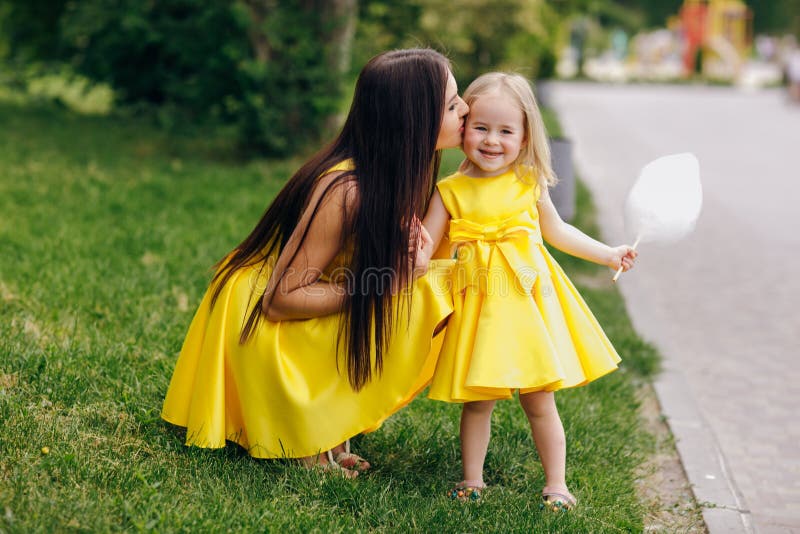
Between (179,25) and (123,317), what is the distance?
5.29 meters

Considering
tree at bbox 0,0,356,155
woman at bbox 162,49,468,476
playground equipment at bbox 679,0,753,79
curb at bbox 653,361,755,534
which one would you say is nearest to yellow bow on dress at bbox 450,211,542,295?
woman at bbox 162,49,468,476

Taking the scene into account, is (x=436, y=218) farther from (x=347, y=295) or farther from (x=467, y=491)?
(x=467, y=491)

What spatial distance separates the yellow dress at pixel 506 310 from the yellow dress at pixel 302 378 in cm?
10

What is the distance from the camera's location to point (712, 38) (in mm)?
36719

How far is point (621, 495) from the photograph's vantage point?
339 cm

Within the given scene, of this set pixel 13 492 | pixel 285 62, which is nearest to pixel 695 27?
pixel 285 62

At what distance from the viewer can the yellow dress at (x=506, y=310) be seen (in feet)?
9.78

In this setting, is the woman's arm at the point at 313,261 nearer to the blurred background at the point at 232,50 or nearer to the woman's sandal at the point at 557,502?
the woman's sandal at the point at 557,502

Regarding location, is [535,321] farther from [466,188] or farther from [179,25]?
[179,25]

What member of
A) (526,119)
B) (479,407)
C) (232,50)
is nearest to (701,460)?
(479,407)

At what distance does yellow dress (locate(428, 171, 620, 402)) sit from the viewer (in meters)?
2.98

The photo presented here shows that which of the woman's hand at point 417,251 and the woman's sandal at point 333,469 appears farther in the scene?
the woman's sandal at point 333,469

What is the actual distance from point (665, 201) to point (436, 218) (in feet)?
2.51

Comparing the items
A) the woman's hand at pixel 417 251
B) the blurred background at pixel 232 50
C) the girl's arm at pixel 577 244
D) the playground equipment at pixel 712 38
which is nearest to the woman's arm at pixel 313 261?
the woman's hand at pixel 417 251
